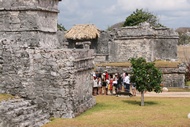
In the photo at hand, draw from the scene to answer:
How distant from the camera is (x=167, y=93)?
2203cm

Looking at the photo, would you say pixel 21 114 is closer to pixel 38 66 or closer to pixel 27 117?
pixel 27 117

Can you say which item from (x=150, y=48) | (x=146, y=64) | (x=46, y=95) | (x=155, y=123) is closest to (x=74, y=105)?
(x=46, y=95)

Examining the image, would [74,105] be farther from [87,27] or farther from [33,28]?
[87,27]

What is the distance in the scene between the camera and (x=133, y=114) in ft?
47.5

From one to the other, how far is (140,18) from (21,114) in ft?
138

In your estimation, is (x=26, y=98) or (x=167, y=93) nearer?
(x=26, y=98)

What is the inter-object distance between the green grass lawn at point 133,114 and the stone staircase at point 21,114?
411mm

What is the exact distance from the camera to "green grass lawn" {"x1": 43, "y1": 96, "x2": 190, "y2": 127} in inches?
495

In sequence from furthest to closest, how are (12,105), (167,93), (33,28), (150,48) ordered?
(150,48)
(167,93)
(33,28)
(12,105)

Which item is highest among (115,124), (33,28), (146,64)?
(33,28)

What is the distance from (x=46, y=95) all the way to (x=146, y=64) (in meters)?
5.04

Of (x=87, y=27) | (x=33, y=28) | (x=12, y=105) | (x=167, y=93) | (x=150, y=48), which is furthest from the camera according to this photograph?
(x=87, y=27)

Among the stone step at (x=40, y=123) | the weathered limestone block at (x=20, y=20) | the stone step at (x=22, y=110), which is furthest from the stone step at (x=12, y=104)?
the weathered limestone block at (x=20, y=20)

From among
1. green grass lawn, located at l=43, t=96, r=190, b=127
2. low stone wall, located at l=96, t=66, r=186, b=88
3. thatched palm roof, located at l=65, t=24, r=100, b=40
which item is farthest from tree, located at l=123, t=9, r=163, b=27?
green grass lawn, located at l=43, t=96, r=190, b=127
